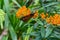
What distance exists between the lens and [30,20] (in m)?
2.44

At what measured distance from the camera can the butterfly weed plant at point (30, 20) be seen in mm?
1885

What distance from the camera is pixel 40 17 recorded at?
6.93ft

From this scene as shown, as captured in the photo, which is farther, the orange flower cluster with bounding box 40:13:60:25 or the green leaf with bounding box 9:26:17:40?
the green leaf with bounding box 9:26:17:40

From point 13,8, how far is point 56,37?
3.66ft

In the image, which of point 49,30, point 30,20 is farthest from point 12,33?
point 49,30

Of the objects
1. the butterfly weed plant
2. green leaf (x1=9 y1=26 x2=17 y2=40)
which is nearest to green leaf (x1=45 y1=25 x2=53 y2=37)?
the butterfly weed plant

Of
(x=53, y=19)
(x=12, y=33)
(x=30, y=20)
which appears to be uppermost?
(x=53, y=19)

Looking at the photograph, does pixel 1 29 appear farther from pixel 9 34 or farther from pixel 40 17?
pixel 40 17

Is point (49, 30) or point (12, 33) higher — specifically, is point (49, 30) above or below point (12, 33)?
above

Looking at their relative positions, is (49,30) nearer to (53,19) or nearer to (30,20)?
(53,19)

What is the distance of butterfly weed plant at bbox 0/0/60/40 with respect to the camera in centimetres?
188

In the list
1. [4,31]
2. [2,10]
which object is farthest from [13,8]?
[4,31]

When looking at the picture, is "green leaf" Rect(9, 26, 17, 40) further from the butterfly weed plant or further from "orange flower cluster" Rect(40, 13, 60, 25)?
"orange flower cluster" Rect(40, 13, 60, 25)

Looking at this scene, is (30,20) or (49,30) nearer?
(49,30)
